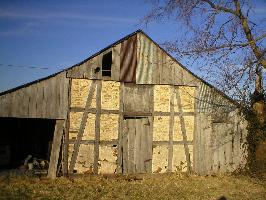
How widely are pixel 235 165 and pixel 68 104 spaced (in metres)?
8.06

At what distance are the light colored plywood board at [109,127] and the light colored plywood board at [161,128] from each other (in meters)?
1.63

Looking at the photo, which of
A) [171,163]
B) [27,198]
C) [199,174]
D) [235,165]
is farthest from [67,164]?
[235,165]

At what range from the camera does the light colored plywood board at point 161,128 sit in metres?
13.8

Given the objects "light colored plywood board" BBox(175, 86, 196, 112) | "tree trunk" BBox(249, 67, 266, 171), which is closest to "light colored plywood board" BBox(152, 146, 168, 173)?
"light colored plywood board" BBox(175, 86, 196, 112)

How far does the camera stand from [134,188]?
11.6m

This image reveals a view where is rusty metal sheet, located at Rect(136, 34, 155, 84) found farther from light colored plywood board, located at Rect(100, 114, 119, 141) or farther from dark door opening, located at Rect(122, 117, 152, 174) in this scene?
light colored plywood board, located at Rect(100, 114, 119, 141)

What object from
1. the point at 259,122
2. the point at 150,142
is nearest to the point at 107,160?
the point at 150,142

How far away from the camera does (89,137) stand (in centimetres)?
1280

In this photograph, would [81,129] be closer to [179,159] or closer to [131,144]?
[131,144]

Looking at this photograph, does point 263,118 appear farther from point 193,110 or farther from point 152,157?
point 152,157

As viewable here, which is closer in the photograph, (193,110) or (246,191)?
(246,191)

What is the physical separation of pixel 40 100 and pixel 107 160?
3.41 metres

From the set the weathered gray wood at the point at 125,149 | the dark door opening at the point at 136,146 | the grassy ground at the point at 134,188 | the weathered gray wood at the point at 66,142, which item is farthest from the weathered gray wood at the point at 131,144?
the weathered gray wood at the point at 66,142

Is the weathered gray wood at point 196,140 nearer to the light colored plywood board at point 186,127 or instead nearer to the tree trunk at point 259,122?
the light colored plywood board at point 186,127
